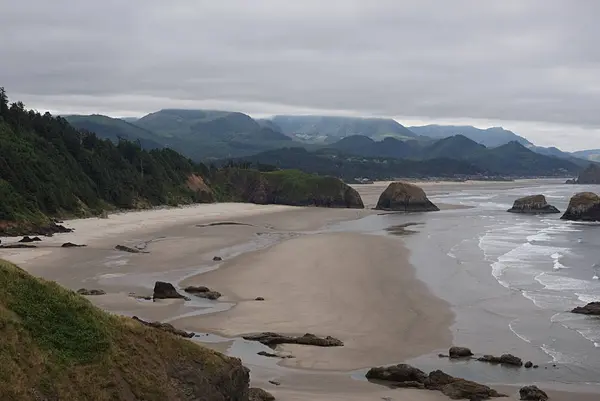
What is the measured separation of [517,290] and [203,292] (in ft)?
43.9

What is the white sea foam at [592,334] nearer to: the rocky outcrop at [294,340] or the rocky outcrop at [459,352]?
the rocky outcrop at [459,352]

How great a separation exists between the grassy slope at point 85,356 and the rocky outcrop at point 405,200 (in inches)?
2981

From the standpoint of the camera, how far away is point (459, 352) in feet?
59.1

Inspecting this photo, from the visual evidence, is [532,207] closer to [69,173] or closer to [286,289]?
[69,173]

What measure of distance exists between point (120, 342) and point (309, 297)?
16.4m

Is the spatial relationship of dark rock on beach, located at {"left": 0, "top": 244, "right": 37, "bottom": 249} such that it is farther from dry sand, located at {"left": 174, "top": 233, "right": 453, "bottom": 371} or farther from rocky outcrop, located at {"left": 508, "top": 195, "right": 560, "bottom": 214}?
rocky outcrop, located at {"left": 508, "top": 195, "right": 560, "bottom": 214}

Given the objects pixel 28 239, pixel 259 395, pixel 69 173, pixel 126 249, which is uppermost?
pixel 69 173

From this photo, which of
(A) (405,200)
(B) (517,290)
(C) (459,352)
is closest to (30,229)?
(B) (517,290)

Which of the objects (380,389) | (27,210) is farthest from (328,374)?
(27,210)

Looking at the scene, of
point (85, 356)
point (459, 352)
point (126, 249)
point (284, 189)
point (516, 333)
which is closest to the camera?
point (85, 356)

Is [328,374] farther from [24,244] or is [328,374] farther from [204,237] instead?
[204,237]

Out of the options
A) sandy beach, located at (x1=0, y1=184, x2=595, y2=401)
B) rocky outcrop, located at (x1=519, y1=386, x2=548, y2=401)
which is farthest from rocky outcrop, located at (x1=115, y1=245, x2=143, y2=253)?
rocky outcrop, located at (x1=519, y1=386, x2=548, y2=401)

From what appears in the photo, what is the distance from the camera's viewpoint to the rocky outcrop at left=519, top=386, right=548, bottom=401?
14.3m

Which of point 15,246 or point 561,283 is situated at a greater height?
point 15,246
